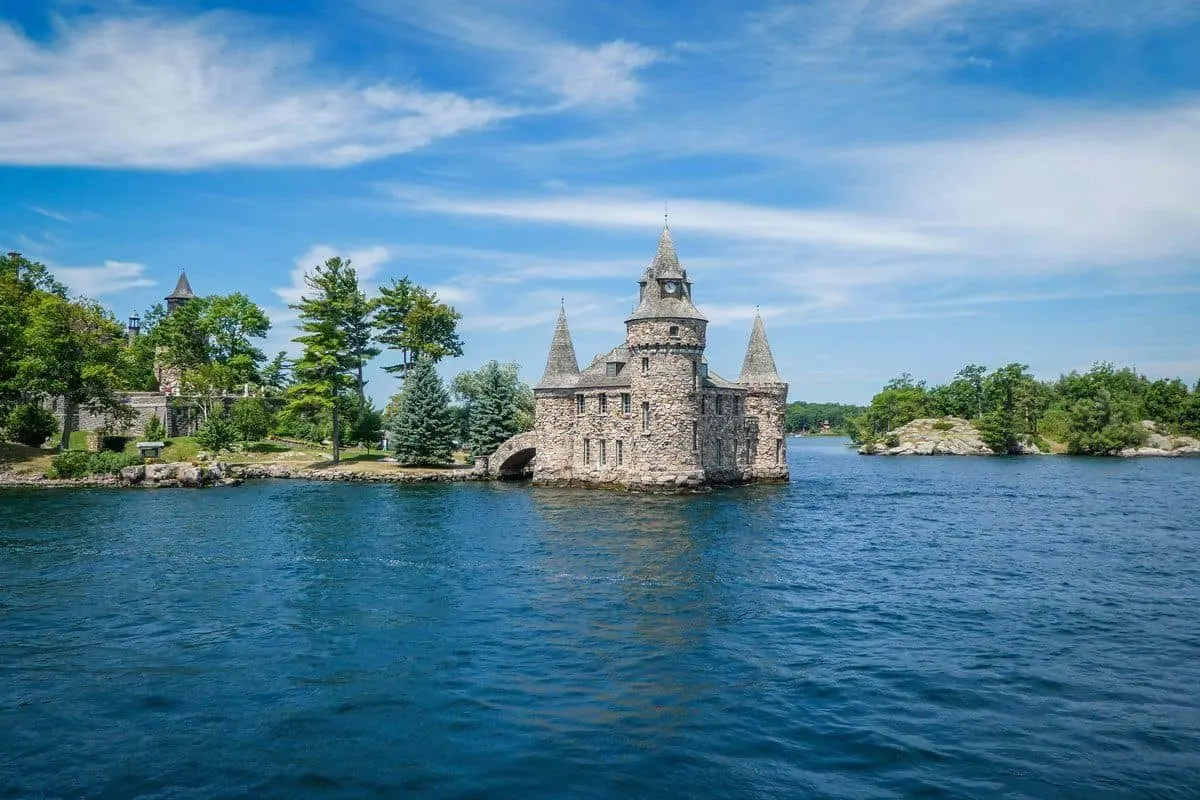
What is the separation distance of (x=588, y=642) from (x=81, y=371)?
53.6 metres

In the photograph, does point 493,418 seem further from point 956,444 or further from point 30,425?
point 956,444

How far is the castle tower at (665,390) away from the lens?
170 feet

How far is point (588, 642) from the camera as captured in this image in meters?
20.0

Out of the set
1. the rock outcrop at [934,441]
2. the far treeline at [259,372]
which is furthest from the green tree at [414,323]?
the rock outcrop at [934,441]

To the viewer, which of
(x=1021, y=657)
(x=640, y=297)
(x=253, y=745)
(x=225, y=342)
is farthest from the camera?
(x=225, y=342)

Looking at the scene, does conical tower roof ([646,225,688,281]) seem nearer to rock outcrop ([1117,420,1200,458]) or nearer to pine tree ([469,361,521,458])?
pine tree ([469,361,521,458])

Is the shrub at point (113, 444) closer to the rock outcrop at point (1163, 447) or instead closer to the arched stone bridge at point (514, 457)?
the arched stone bridge at point (514, 457)

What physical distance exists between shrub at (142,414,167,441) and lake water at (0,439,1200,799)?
31742 mm

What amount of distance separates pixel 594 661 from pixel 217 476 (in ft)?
157

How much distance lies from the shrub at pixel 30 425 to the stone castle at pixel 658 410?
37.0 meters

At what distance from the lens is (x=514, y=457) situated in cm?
6372

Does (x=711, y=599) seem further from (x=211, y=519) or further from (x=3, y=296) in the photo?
(x=3, y=296)

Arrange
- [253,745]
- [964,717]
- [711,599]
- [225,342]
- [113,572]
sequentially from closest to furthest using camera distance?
[253,745]
[964,717]
[711,599]
[113,572]
[225,342]

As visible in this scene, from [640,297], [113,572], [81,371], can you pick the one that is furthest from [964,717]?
[81,371]
